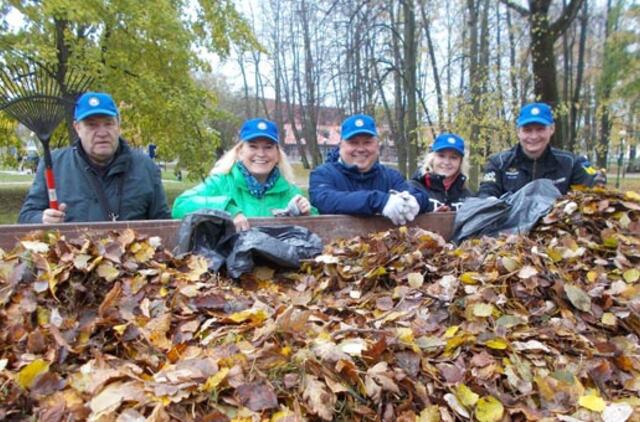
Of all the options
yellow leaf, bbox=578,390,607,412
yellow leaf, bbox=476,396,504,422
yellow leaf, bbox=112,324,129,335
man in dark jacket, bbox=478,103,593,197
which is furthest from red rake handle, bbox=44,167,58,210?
man in dark jacket, bbox=478,103,593,197

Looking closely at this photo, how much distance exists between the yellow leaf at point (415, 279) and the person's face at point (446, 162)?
1610 mm

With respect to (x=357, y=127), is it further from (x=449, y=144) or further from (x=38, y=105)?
(x=38, y=105)

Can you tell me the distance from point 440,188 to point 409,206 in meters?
0.82

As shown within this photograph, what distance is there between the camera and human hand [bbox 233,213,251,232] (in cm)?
268

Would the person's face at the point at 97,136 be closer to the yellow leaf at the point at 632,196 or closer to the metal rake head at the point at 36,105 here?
the metal rake head at the point at 36,105

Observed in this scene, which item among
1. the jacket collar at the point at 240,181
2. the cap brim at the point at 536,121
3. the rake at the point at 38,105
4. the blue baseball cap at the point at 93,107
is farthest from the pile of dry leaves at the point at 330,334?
the cap brim at the point at 536,121

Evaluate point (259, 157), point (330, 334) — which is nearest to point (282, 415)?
point (330, 334)

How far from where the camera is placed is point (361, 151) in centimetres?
326

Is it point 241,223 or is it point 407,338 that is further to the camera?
point 241,223

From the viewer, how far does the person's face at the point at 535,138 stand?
3641 millimetres

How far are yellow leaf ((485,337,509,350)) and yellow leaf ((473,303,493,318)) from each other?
144 mm

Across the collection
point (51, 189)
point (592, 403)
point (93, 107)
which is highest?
point (93, 107)

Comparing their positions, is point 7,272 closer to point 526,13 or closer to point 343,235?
point 343,235

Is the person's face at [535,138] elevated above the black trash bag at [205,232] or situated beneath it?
elevated above
